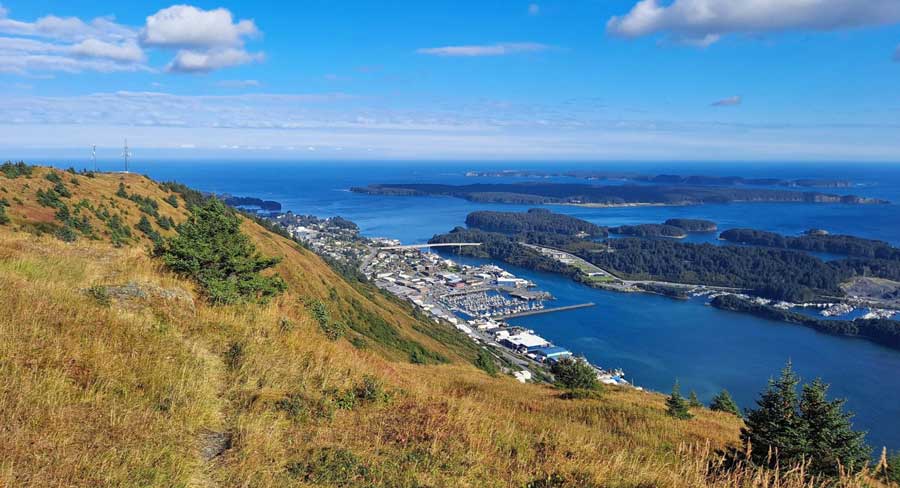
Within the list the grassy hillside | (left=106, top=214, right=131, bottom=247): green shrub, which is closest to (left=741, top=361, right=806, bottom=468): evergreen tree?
the grassy hillside

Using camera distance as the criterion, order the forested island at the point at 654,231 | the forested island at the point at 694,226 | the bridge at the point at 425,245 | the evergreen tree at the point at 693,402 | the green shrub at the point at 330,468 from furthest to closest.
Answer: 1. the forested island at the point at 694,226
2. the forested island at the point at 654,231
3. the bridge at the point at 425,245
4. the evergreen tree at the point at 693,402
5. the green shrub at the point at 330,468

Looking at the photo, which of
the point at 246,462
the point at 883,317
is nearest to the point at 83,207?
the point at 246,462

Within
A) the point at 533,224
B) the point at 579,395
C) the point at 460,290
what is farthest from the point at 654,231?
the point at 579,395

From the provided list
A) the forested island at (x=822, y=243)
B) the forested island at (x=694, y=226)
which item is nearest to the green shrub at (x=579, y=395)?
the forested island at (x=822, y=243)

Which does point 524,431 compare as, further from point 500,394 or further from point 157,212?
point 157,212

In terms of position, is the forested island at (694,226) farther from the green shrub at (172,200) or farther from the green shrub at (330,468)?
the green shrub at (330,468)

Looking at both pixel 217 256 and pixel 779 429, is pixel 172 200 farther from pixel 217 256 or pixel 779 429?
pixel 779 429

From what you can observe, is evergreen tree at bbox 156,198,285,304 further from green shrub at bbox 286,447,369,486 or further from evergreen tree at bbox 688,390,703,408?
evergreen tree at bbox 688,390,703,408
